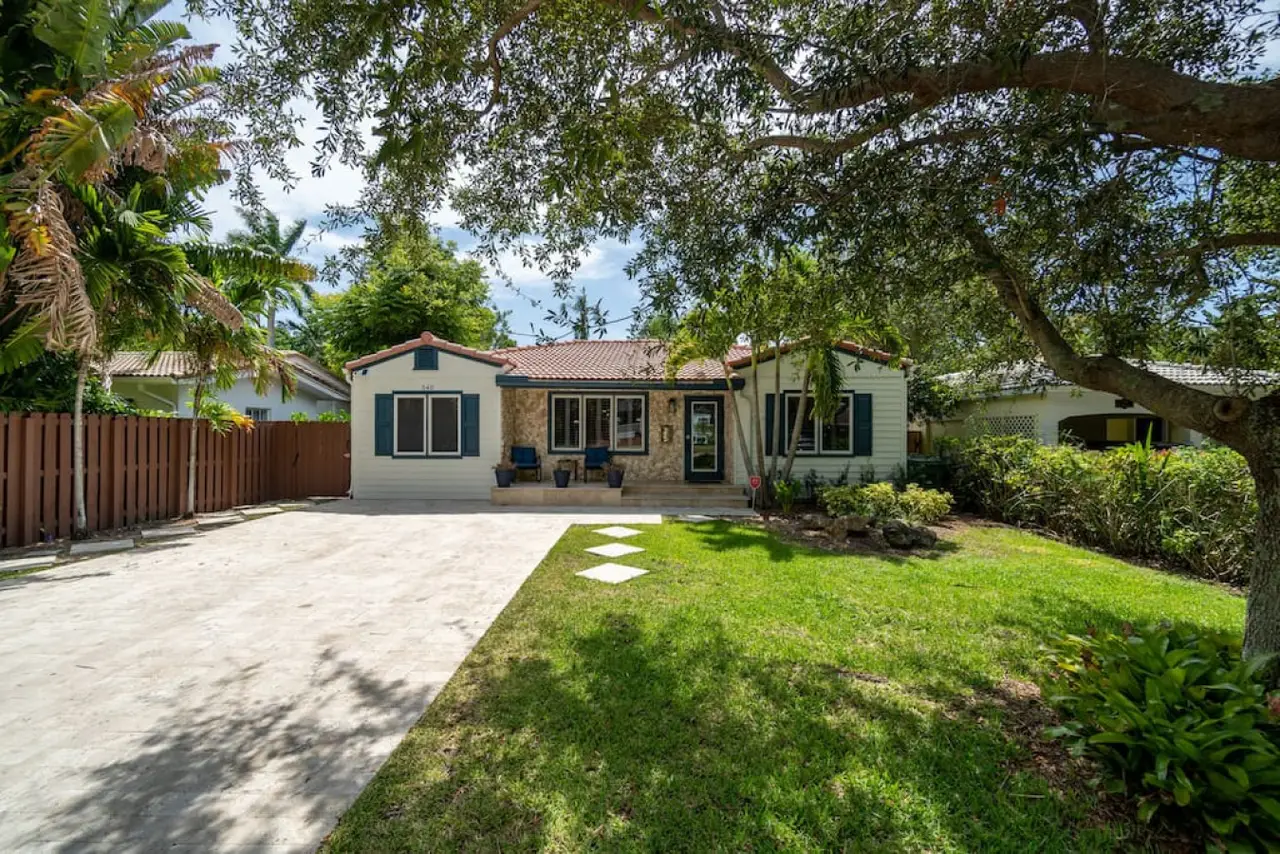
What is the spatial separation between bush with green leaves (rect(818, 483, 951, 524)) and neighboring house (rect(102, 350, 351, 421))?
1275 centimetres

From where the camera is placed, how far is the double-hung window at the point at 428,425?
14070 millimetres

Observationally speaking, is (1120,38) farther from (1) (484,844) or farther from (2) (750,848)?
(1) (484,844)

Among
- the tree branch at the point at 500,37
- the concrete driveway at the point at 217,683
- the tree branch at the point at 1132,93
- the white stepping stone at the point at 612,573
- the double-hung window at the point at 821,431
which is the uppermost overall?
the tree branch at the point at 500,37

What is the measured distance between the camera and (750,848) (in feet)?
7.75

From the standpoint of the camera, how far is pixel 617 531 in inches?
376

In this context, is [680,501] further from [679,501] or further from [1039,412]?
[1039,412]

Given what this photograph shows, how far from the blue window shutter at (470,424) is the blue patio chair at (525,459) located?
1033 millimetres

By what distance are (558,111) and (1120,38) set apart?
435cm

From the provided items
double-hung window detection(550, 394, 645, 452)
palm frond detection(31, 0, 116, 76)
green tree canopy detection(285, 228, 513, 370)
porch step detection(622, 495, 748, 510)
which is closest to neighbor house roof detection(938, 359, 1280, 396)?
porch step detection(622, 495, 748, 510)

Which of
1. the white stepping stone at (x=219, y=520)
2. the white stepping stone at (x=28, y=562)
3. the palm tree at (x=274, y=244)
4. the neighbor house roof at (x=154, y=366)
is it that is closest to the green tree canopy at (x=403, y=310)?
the neighbor house roof at (x=154, y=366)

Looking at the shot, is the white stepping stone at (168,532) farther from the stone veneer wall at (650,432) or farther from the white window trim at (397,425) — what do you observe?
the stone veneer wall at (650,432)

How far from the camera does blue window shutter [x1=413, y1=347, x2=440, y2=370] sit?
1392cm

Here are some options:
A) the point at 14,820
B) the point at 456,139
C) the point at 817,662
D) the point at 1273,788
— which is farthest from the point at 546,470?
the point at 1273,788

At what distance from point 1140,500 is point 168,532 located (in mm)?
15081
